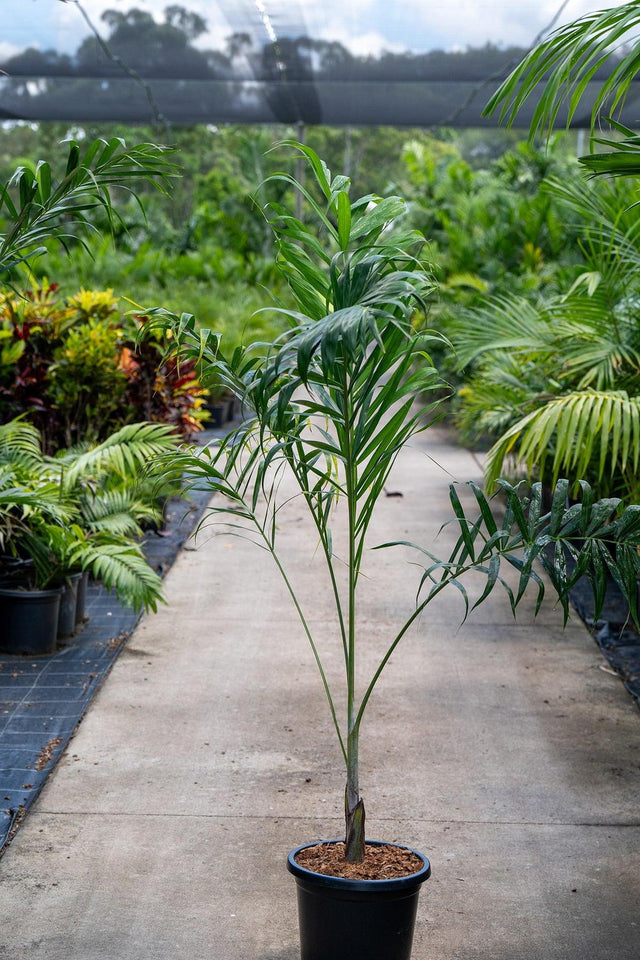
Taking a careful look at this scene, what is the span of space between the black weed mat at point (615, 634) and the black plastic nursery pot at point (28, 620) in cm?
248

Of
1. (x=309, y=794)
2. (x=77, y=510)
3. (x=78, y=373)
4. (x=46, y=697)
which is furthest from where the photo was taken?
(x=78, y=373)

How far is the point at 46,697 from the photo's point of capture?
14.0 feet

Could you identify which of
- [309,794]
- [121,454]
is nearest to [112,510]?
[121,454]

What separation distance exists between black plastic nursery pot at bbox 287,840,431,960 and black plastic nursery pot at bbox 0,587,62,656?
251 centimetres

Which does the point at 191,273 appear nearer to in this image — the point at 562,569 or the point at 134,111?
the point at 134,111

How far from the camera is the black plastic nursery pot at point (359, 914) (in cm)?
233

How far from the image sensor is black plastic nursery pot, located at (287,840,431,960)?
7.65 ft

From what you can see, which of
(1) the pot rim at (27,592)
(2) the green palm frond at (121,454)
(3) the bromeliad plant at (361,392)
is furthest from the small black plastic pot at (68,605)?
(3) the bromeliad plant at (361,392)

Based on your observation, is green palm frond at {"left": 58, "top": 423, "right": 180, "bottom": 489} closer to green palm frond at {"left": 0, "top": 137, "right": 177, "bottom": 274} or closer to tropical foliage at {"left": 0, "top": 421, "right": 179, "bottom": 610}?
tropical foliage at {"left": 0, "top": 421, "right": 179, "bottom": 610}

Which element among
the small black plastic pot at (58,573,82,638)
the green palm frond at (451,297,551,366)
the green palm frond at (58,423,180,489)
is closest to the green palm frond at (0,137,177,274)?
the green palm frond at (58,423,180,489)

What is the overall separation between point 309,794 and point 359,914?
1170mm

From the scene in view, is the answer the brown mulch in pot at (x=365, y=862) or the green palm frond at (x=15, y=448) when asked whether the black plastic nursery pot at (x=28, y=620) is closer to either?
the green palm frond at (x=15, y=448)

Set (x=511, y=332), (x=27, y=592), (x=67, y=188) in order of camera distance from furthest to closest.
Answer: (x=511, y=332) < (x=27, y=592) < (x=67, y=188)

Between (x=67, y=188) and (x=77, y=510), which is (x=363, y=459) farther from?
(x=77, y=510)
